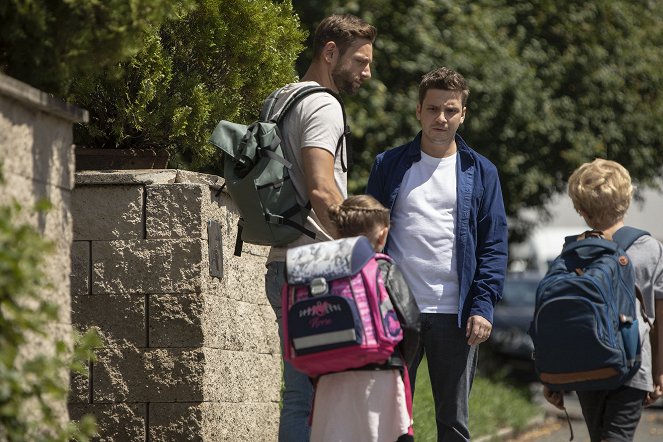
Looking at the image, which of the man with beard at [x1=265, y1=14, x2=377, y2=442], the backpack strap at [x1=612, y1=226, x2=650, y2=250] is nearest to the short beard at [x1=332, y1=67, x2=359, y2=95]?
the man with beard at [x1=265, y1=14, x2=377, y2=442]

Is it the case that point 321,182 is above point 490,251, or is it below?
above

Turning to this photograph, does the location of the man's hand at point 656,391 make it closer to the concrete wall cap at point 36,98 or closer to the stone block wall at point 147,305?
the stone block wall at point 147,305

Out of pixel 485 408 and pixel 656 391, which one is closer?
pixel 656 391

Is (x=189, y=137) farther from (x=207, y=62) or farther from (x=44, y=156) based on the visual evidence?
(x=44, y=156)

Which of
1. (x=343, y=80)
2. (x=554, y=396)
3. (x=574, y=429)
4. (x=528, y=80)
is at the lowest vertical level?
(x=574, y=429)

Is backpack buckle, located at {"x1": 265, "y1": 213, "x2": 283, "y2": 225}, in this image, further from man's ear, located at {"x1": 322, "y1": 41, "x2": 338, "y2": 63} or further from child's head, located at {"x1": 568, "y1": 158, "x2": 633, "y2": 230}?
child's head, located at {"x1": 568, "y1": 158, "x2": 633, "y2": 230}

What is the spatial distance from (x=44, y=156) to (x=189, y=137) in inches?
98.5

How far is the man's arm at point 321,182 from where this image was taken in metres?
4.98

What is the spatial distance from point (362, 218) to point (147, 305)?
69.7 inches

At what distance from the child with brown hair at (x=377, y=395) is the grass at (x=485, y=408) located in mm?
4589

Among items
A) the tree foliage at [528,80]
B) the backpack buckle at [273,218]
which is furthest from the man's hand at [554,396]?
the tree foliage at [528,80]

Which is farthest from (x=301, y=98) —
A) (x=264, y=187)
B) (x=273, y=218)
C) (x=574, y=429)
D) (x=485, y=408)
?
(x=574, y=429)

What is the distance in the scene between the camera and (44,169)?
401 cm

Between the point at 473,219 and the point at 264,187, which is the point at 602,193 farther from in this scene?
the point at 264,187
